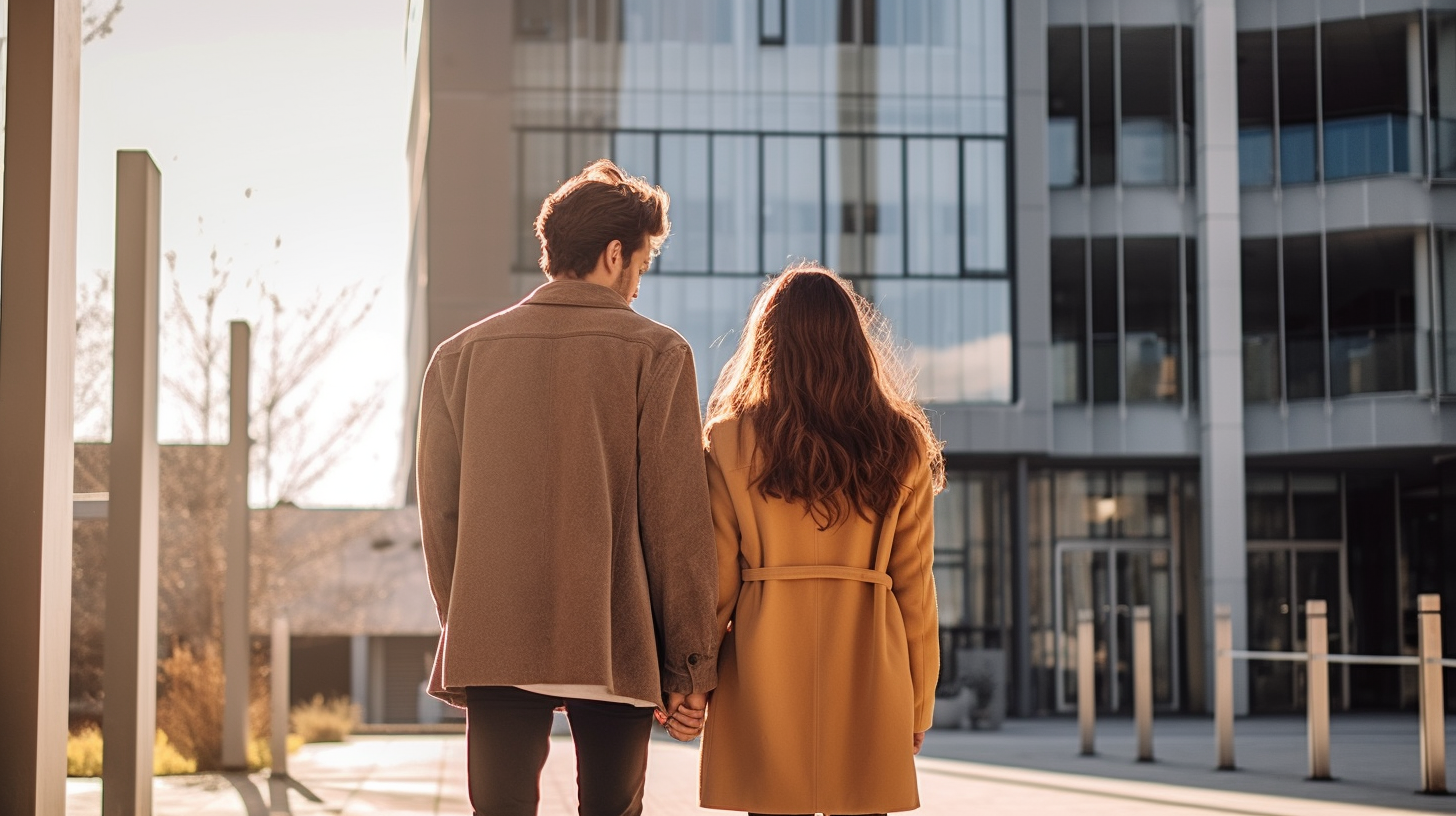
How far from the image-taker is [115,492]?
6.75m

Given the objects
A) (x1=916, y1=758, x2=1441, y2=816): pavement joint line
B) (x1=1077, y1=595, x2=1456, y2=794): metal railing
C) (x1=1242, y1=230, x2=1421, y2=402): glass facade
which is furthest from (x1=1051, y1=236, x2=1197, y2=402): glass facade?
(x1=916, y1=758, x2=1441, y2=816): pavement joint line

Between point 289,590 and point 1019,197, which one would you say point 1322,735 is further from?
point 289,590

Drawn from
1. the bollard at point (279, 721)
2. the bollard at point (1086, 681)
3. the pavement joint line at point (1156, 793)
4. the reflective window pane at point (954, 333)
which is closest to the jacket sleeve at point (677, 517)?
the pavement joint line at point (1156, 793)

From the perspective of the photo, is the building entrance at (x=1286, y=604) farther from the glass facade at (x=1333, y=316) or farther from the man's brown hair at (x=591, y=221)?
the man's brown hair at (x=591, y=221)

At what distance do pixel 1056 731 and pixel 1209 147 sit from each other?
967 cm

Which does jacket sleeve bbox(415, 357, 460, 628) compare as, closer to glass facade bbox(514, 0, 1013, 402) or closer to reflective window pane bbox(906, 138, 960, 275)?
glass facade bbox(514, 0, 1013, 402)

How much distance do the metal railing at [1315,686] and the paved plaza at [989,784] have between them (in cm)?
21

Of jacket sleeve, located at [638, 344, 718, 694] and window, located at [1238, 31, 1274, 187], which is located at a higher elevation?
window, located at [1238, 31, 1274, 187]

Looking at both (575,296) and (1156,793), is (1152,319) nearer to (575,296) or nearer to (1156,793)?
(1156,793)

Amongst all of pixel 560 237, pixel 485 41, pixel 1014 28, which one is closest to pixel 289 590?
pixel 485 41

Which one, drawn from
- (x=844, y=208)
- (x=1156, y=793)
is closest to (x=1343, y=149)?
(x=844, y=208)

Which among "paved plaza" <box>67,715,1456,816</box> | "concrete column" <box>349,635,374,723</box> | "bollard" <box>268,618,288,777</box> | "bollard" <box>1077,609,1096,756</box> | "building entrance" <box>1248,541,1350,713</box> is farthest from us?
"concrete column" <box>349,635,374,723</box>

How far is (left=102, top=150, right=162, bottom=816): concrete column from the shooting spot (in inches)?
264

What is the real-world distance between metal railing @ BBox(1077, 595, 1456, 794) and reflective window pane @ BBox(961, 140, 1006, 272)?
10.4 metres
